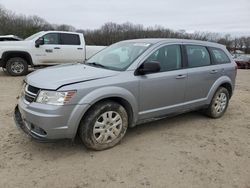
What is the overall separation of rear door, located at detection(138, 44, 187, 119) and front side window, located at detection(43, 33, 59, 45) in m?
7.75

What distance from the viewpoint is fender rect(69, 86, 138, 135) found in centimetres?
365

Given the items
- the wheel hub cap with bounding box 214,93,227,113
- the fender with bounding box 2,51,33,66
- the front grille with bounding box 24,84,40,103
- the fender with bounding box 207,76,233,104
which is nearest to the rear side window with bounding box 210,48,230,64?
the fender with bounding box 207,76,233,104

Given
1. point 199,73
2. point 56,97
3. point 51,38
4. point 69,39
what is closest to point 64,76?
point 56,97

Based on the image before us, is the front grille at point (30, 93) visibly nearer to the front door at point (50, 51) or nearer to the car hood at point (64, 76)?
the car hood at point (64, 76)

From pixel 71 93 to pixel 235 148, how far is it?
106 inches

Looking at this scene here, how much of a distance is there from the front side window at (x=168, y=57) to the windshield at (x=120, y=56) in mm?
224

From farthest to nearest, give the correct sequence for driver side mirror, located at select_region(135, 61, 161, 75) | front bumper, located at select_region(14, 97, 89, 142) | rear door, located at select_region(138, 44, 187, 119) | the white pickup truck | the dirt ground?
the white pickup truck, rear door, located at select_region(138, 44, 187, 119), driver side mirror, located at select_region(135, 61, 161, 75), front bumper, located at select_region(14, 97, 89, 142), the dirt ground

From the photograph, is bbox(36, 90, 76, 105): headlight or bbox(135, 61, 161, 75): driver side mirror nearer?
bbox(36, 90, 76, 105): headlight

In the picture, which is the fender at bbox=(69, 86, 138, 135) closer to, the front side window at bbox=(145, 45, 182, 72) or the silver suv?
the silver suv

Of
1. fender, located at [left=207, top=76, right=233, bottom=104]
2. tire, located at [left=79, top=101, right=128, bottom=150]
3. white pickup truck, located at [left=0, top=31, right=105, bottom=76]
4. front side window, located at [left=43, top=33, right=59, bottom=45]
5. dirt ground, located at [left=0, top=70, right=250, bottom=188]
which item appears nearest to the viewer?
dirt ground, located at [left=0, top=70, right=250, bottom=188]

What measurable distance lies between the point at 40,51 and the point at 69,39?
4.64ft

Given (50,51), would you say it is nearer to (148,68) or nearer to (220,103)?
(220,103)

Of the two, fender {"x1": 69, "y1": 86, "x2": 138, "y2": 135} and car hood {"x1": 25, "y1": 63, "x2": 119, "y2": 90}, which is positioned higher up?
car hood {"x1": 25, "y1": 63, "x2": 119, "y2": 90}

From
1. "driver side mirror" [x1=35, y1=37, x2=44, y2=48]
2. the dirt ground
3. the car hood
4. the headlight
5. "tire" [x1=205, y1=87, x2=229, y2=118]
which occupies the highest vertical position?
"driver side mirror" [x1=35, y1=37, x2=44, y2=48]
